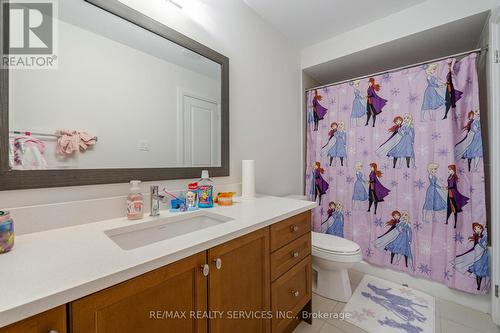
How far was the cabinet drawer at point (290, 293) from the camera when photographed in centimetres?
107

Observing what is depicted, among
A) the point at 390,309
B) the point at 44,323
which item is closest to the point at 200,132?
the point at 44,323

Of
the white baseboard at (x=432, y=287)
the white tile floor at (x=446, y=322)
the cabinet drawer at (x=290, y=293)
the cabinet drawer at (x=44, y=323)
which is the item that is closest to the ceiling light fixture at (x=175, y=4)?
the cabinet drawer at (x=44, y=323)

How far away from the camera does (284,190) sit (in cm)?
211

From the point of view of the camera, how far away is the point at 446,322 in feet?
4.55

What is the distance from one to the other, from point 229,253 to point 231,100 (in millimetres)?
1124

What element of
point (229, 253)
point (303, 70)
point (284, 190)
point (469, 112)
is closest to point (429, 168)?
point (469, 112)

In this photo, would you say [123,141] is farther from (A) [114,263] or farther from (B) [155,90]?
(A) [114,263]

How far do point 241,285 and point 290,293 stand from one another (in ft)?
1.46

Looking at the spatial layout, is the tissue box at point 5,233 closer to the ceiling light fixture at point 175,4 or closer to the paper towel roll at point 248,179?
the paper towel roll at point 248,179

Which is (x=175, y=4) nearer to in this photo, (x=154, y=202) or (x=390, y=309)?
(x=154, y=202)

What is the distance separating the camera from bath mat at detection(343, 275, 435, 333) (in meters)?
1.35

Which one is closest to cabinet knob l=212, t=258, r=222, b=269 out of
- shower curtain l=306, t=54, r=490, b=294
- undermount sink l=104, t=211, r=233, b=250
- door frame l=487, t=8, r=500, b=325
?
undermount sink l=104, t=211, r=233, b=250

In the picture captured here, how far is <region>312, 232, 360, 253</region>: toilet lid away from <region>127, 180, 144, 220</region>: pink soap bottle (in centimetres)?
127

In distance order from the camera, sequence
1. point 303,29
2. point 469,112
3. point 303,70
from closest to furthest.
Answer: point 469,112 → point 303,29 → point 303,70
